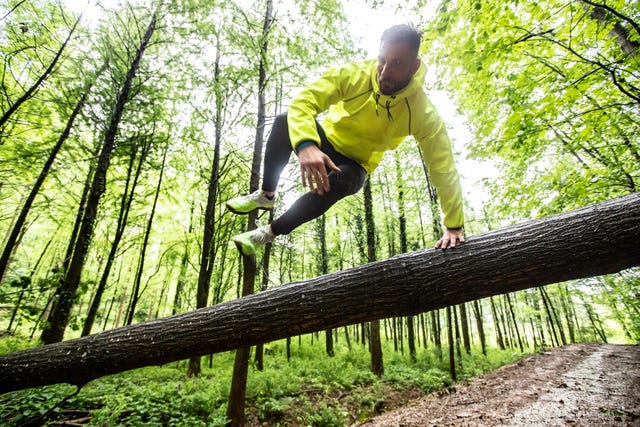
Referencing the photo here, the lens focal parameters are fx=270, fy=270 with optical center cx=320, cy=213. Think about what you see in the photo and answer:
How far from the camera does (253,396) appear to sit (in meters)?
8.08

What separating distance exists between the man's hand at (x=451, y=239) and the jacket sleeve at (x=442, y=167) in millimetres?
47

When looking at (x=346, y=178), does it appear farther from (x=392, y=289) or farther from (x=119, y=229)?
(x=119, y=229)

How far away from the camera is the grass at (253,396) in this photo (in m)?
5.23

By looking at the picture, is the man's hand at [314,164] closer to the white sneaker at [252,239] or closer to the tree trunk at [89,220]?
the white sneaker at [252,239]

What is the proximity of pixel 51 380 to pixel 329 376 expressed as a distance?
9.55 m

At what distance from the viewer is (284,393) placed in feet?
28.2

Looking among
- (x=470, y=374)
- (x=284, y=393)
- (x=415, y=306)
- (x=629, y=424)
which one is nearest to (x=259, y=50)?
(x=415, y=306)

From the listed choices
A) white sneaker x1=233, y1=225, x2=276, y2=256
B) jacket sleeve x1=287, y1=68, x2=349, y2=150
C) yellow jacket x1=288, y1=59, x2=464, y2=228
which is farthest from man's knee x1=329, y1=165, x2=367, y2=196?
white sneaker x1=233, y1=225, x2=276, y2=256

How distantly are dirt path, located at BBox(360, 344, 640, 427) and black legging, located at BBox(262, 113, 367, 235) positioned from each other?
Result: 4513mm

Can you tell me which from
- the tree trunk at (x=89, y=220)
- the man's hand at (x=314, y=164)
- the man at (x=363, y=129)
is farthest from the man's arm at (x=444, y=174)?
the tree trunk at (x=89, y=220)

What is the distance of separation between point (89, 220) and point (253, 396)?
669 cm

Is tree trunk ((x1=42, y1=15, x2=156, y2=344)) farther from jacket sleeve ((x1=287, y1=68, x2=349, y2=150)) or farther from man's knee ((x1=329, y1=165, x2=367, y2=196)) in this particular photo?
jacket sleeve ((x1=287, y1=68, x2=349, y2=150))

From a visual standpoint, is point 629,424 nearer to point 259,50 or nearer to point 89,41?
point 259,50

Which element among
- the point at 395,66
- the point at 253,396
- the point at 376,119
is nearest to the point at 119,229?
the point at 253,396
